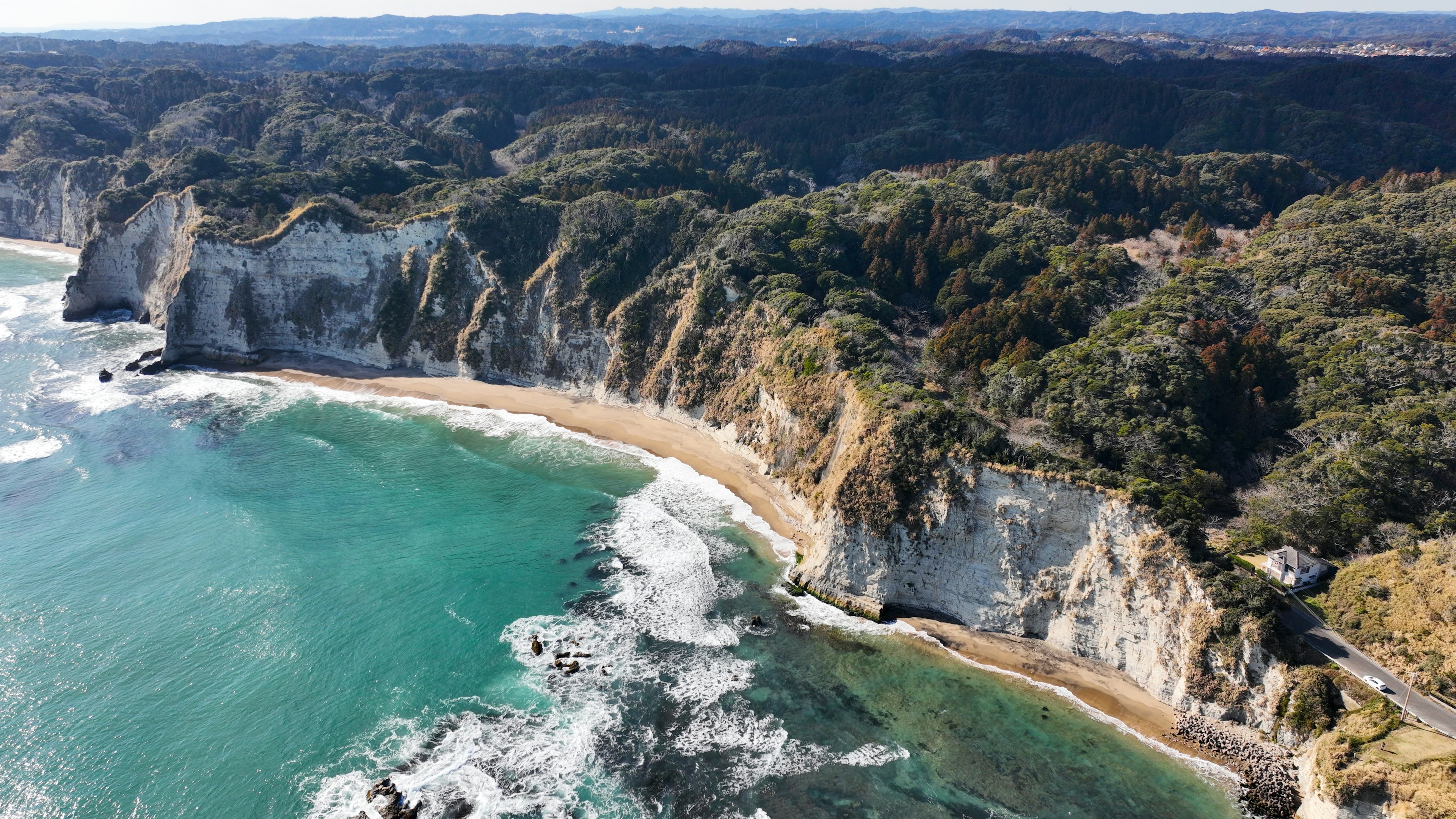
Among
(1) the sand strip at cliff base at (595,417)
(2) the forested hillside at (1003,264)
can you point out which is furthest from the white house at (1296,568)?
(1) the sand strip at cliff base at (595,417)

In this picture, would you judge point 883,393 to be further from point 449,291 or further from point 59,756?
point 449,291

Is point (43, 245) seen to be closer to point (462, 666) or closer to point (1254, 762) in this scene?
point (462, 666)

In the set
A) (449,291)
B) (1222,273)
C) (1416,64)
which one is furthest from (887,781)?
(1416,64)

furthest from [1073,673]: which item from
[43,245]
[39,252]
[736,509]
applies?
[43,245]

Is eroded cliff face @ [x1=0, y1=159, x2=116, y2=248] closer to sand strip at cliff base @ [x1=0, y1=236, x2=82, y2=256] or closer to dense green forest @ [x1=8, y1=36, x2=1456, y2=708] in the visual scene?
sand strip at cliff base @ [x1=0, y1=236, x2=82, y2=256]

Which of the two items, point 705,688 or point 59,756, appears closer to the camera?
point 59,756

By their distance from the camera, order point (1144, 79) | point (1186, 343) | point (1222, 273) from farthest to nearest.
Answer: point (1144, 79), point (1222, 273), point (1186, 343)
